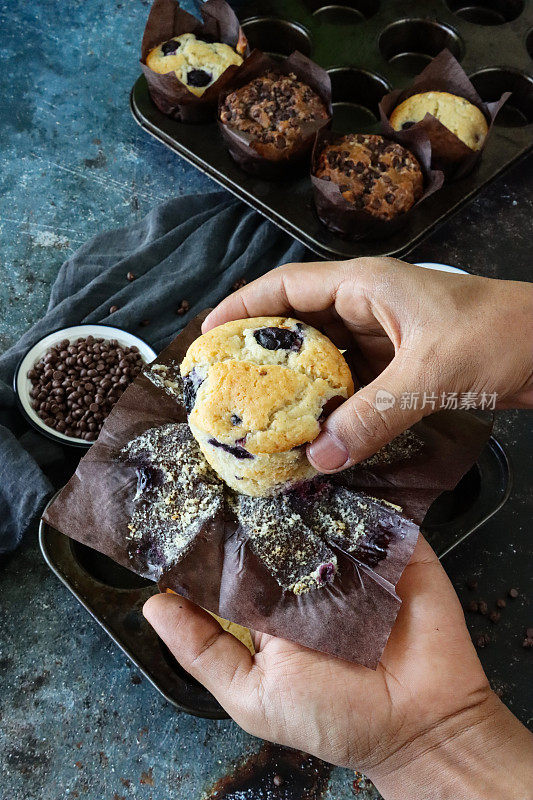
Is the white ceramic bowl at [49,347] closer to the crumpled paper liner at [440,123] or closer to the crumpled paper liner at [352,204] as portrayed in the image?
the crumpled paper liner at [352,204]

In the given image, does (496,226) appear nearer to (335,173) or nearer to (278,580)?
(335,173)

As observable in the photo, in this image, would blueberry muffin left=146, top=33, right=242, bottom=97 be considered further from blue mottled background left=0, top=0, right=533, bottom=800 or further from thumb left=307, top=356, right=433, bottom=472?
thumb left=307, top=356, right=433, bottom=472

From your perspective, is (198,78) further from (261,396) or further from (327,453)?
(327,453)

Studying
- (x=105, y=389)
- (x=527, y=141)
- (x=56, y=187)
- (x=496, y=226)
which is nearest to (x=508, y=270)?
(x=496, y=226)

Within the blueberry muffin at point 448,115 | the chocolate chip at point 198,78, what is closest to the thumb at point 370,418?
the blueberry muffin at point 448,115

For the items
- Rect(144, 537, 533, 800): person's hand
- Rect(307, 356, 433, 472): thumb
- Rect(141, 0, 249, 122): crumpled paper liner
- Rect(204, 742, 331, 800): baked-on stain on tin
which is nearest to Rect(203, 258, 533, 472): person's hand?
Rect(307, 356, 433, 472): thumb

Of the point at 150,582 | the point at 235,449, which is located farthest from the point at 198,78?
the point at 150,582
